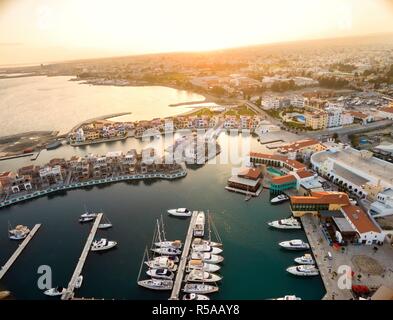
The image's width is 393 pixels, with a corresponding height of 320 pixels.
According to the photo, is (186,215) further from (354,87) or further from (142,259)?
(354,87)

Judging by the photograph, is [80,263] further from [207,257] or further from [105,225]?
[207,257]

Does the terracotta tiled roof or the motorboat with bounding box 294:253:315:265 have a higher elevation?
the terracotta tiled roof

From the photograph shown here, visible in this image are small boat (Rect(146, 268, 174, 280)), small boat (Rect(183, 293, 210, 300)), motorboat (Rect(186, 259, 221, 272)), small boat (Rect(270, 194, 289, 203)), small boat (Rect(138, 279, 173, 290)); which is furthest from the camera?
small boat (Rect(270, 194, 289, 203))

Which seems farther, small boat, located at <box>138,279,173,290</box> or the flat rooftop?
the flat rooftop

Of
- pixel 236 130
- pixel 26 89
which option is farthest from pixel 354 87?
pixel 26 89

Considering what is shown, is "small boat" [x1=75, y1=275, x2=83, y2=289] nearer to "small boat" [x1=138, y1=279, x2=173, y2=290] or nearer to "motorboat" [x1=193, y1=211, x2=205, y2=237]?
"small boat" [x1=138, y1=279, x2=173, y2=290]

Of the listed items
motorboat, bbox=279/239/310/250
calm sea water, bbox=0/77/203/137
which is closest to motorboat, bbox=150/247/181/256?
motorboat, bbox=279/239/310/250
